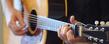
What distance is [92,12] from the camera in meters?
0.88

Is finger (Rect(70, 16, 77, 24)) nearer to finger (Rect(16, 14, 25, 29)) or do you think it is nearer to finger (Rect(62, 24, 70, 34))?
finger (Rect(62, 24, 70, 34))

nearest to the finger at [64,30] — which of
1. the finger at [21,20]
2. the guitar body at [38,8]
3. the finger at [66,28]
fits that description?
the finger at [66,28]

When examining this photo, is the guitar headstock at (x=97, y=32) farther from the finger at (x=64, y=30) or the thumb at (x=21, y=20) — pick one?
the thumb at (x=21, y=20)

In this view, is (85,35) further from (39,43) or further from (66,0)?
(39,43)

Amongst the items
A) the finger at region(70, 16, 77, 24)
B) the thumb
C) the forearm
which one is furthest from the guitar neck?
the forearm

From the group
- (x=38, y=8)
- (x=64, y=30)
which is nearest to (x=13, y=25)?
(x=38, y=8)

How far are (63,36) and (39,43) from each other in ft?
0.70

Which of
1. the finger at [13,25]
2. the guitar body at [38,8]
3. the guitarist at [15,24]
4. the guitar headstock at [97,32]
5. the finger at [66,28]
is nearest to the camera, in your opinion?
the guitar headstock at [97,32]

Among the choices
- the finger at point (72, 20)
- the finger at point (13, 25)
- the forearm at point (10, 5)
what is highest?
the forearm at point (10, 5)

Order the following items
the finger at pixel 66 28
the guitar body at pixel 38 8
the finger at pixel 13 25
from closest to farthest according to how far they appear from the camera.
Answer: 1. the finger at pixel 66 28
2. the guitar body at pixel 38 8
3. the finger at pixel 13 25

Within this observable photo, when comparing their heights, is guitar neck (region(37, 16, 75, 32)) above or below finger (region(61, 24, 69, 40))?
above

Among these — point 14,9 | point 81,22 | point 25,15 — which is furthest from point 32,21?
point 81,22

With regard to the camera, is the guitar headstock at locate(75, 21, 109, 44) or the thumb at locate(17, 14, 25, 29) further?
the thumb at locate(17, 14, 25, 29)

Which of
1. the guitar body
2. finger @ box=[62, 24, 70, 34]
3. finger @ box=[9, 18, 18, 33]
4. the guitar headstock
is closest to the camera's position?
the guitar headstock
